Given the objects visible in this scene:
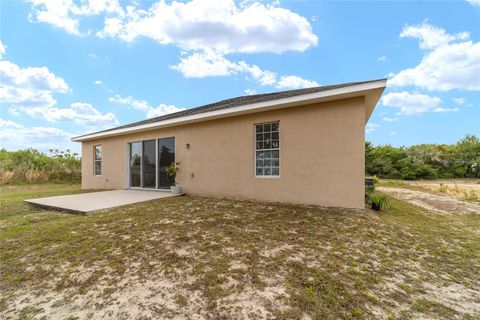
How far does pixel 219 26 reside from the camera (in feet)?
28.6

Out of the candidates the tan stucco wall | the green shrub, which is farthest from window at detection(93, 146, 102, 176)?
the green shrub

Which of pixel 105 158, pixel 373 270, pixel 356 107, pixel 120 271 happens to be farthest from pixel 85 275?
pixel 105 158

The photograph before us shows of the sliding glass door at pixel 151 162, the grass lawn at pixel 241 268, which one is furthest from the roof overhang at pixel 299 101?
the grass lawn at pixel 241 268

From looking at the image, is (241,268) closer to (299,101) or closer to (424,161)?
(299,101)

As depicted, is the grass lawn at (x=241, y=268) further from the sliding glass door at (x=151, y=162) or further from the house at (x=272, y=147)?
the sliding glass door at (x=151, y=162)

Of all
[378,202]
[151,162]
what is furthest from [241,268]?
[151,162]

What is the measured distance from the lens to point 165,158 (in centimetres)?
813

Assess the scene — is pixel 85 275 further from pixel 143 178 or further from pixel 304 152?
pixel 143 178

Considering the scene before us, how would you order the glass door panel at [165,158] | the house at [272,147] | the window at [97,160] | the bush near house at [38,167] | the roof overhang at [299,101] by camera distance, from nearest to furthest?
the roof overhang at [299,101] → the house at [272,147] → the glass door panel at [165,158] → the window at [97,160] → the bush near house at [38,167]

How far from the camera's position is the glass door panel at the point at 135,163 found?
8.88m

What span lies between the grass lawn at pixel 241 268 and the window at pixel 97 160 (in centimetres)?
638

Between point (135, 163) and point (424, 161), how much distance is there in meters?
22.8

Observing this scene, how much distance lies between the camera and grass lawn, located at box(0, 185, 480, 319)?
1857mm

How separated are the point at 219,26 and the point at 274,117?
555cm
